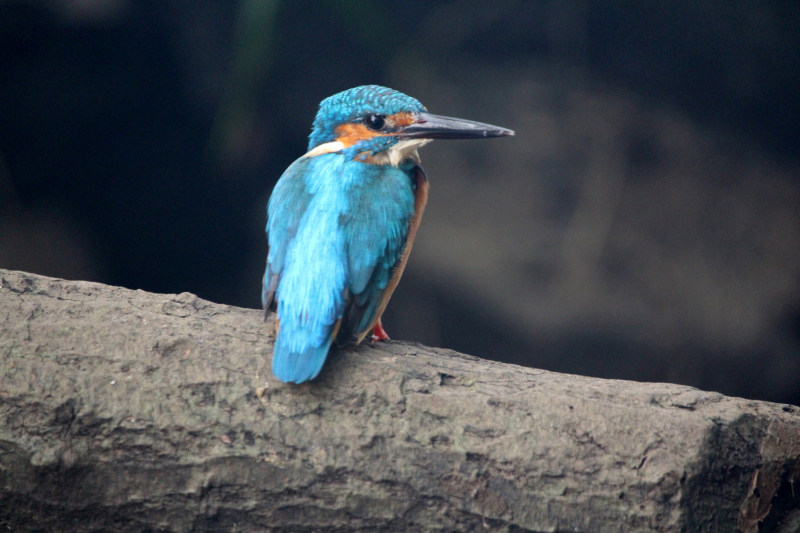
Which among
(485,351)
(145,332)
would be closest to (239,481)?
(145,332)

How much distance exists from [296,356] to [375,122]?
72 centimetres

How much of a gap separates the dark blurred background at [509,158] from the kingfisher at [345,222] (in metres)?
1.01

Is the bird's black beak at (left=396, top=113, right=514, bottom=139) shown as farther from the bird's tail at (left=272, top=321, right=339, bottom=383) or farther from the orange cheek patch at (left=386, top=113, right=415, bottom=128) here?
the bird's tail at (left=272, top=321, right=339, bottom=383)

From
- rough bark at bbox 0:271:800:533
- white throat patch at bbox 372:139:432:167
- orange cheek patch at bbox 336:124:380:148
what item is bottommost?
rough bark at bbox 0:271:800:533

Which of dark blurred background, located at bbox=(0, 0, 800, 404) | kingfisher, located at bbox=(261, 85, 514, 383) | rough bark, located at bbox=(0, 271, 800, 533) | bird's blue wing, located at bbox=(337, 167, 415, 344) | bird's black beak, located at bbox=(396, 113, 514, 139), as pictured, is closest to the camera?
rough bark, located at bbox=(0, 271, 800, 533)

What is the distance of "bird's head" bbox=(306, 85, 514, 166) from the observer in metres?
1.78

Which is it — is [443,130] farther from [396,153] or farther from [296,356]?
[296,356]

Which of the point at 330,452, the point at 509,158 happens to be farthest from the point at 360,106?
the point at 509,158

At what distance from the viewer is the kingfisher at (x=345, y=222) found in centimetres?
147

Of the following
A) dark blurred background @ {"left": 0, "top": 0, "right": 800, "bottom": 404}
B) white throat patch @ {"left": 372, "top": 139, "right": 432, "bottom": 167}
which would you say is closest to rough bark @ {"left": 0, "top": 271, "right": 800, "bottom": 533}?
white throat patch @ {"left": 372, "top": 139, "right": 432, "bottom": 167}

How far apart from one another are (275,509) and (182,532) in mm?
203

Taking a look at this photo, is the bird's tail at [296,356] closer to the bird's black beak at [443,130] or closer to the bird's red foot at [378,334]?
the bird's red foot at [378,334]

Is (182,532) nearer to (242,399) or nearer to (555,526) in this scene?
(242,399)

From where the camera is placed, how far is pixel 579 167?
2.84 meters
